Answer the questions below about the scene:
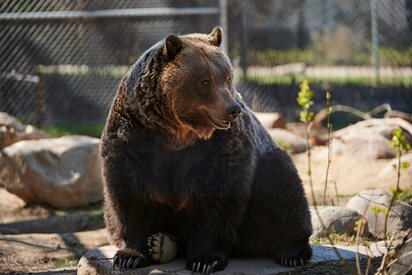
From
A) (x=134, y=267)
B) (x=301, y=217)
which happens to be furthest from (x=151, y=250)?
(x=301, y=217)

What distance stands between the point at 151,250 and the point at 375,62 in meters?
9.84

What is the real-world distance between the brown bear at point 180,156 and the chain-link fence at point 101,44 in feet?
24.1

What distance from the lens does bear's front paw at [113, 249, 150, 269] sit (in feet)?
17.0

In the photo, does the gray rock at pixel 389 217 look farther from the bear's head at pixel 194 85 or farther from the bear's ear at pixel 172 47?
the bear's ear at pixel 172 47

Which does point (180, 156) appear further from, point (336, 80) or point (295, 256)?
point (336, 80)

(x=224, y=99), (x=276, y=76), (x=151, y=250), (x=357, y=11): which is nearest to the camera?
(x=224, y=99)

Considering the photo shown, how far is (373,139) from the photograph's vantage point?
10.4 meters

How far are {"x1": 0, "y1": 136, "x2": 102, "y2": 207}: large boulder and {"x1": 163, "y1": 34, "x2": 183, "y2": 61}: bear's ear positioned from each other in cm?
424

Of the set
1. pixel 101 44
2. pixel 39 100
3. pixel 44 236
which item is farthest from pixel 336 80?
pixel 44 236

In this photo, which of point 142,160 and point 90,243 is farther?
point 90,243

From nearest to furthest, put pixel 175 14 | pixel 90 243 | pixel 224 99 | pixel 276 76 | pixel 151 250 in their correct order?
pixel 224 99
pixel 151 250
pixel 90 243
pixel 175 14
pixel 276 76

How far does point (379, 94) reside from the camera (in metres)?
13.8

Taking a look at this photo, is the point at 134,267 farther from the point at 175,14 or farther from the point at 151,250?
the point at 175,14

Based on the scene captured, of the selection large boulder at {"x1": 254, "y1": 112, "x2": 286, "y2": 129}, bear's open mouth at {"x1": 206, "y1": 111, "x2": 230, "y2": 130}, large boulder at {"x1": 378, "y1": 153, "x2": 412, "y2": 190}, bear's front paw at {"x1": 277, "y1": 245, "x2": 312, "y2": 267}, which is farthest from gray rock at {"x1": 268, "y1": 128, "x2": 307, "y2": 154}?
bear's open mouth at {"x1": 206, "y1": 111, "x2": 230, "y2": 130}
